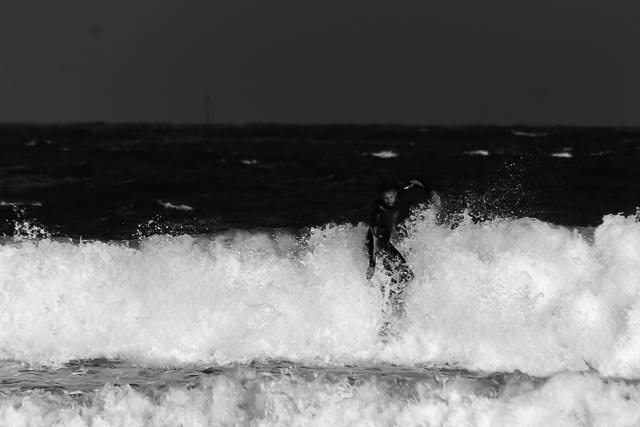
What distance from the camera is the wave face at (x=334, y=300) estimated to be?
9773 mm

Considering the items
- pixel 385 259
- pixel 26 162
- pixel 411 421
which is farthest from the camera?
pixel 26 162

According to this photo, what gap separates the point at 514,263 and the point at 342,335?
2703mm

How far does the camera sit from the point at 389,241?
993 centimetres

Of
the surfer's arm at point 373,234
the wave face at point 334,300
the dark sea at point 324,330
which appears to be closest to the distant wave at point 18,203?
the dark sea at point 324,330

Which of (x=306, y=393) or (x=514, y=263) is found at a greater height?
(x=514, y=263)

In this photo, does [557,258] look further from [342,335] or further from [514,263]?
[342,335]

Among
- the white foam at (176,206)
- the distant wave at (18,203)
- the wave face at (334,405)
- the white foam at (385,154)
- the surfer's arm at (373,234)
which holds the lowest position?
the distant wave at (18,203)

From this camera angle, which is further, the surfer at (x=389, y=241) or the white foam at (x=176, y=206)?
the white foam at (x=176, y=206)

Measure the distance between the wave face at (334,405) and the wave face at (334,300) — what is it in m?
1.43

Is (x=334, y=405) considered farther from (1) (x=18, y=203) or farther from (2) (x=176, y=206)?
(1) (x=18, y=203)

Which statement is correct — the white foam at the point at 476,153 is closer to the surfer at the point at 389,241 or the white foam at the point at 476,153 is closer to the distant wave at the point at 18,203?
the distant wave at the point at 18,203

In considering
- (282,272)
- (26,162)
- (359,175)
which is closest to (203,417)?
(282,272)

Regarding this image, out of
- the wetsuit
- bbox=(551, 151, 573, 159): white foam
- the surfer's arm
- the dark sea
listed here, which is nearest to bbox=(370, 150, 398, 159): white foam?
bbox=(551, 151, 573, 159): white foam

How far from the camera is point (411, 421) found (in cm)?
771
